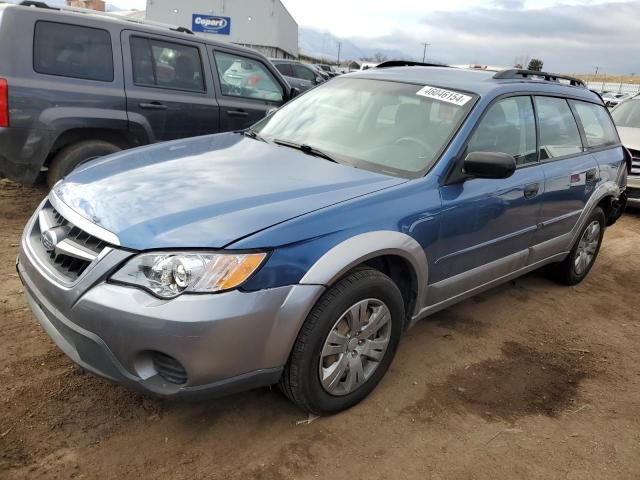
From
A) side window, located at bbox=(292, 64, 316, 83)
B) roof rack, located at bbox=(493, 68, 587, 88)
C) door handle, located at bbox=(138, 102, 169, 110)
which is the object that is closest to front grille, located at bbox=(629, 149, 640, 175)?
roof rack, located at bbox=(493, 68, 587, 88)

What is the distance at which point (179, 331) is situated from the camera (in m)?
2.09

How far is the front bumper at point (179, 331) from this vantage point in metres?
2.11

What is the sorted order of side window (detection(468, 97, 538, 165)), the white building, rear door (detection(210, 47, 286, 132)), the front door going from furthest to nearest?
the white building → rear door (detection(210, 47, 286, 132)) → side window (detection(468, 97, 538, 165)) → the front door

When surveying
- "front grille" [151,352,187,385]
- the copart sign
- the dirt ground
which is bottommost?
the dirt ground

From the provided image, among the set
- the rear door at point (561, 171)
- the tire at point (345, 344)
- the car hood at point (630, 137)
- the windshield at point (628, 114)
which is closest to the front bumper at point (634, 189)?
the car hood at point (630, 137)

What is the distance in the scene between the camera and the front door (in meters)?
3.08

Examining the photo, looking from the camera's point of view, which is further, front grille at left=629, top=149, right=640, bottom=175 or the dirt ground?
front grille at left=629, top=149, right=640, bottom=175

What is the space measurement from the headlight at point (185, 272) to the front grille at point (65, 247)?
0.21 m

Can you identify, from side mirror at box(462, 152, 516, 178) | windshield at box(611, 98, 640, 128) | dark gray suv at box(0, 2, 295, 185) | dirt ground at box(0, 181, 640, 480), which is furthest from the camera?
windshield at box(611, 98, 640, 128)

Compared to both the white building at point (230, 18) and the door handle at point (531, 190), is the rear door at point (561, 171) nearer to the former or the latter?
the door handle at point (531, 190)

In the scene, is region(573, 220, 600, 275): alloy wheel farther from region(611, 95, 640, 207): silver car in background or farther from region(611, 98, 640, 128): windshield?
region(611, 98, 640, 128): windshield

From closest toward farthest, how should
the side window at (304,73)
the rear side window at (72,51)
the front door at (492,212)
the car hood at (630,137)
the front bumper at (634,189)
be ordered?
the front door at (492,212)
the rear side window at (72,51)
the front bumper at (634,189)
the car hood at (630,137)
the side window at (304,73)

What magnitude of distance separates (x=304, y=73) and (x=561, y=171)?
12.8 m

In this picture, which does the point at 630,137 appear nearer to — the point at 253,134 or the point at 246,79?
the point at 246,79
